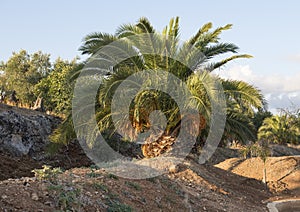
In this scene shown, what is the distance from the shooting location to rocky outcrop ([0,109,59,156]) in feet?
63.8

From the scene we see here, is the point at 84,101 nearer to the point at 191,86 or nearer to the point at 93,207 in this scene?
the point at 191,86

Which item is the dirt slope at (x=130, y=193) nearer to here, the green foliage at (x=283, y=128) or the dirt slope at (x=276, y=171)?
the dirt slope at (x=276, y=171)

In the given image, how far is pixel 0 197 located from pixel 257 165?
1690 centimetres

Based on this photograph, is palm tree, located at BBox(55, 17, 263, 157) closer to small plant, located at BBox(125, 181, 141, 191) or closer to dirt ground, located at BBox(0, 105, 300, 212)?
dirt ground, located at BBox(0, 105, 300, 212)

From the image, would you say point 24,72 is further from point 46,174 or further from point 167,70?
point 46,174

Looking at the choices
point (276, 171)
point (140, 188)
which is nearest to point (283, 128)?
point (276, 171)

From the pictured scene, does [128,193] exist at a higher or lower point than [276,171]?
lower

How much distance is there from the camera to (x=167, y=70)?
48.9ft

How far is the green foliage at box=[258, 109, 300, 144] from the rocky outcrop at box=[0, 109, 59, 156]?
24.6 metres

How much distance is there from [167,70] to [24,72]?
30.6 m

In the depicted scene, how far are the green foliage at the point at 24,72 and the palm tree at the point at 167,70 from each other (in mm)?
25442

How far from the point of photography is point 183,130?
15.0 m

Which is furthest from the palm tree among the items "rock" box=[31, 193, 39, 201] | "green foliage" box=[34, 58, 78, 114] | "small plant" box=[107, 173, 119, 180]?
"green foliage" box=[34, 58, 78, 114]

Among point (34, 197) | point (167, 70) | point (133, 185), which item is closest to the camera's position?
point (34, 197)
